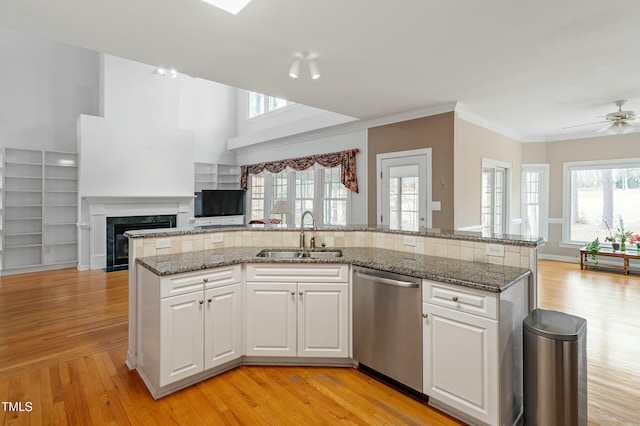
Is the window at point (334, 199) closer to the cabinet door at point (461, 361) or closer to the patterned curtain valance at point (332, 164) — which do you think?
the patterned curtain valance at point (332, 164)

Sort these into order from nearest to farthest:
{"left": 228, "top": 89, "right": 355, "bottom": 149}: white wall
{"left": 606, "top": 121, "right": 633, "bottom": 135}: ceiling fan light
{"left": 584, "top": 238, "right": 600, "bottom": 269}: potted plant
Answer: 1. {"left": 606, "top": 121, "right": 633, "bottom": 135}: ceiling fan light
2. {"left": 228, "top": 89, "right": 355, "bottom": 149}: white wall
3. {"left": 584, "top": 238, "right": 600, "bottom": 269}: potted plant

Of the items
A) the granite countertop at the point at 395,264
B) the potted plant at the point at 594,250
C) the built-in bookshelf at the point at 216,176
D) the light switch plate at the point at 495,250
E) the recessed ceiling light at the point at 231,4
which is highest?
the recessed ceiling light at the point at 231,4

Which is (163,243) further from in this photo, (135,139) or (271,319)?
(135,139)

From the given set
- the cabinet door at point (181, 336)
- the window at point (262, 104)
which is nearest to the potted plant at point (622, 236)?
the window at point (262, 104)

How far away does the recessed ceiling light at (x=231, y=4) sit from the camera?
7.16 ft

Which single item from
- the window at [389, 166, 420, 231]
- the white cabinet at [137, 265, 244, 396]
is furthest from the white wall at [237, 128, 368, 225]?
the white cabinet at [137, 265, 244, 396]

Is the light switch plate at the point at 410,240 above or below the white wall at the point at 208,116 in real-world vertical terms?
below

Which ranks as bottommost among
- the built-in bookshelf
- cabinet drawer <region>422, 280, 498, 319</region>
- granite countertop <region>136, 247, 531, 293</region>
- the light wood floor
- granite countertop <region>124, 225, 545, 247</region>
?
the light wood floor

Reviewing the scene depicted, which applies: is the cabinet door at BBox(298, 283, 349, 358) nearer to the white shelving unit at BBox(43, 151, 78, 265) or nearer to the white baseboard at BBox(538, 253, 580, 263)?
the white shelving unit at BBox(43, 151, 78, 265)

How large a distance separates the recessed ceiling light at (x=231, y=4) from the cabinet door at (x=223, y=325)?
6.54 feet

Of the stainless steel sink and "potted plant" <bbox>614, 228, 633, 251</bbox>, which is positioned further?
"potted plant" <bbox>614, 228, 633, 251</bbox>

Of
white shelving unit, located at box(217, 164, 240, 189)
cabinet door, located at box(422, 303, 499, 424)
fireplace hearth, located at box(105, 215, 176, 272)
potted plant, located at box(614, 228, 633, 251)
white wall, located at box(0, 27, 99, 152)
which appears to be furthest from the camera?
white shelving unit, located at box(217, 164, 240, 189)

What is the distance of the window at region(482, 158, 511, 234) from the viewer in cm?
571

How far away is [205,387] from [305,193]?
203 inches
